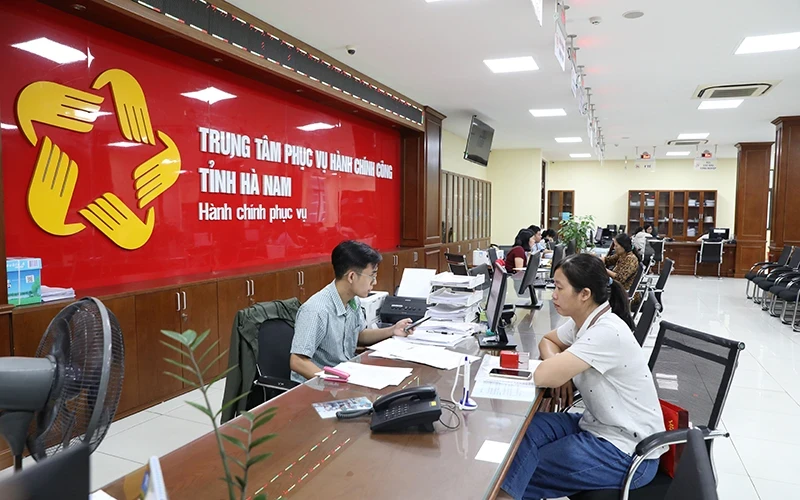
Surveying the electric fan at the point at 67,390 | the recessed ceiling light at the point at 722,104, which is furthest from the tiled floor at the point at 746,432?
the recessed ceiling light at the point at 722,104

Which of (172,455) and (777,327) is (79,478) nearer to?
(172,455)

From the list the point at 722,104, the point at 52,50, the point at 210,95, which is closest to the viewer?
the point at 52,50

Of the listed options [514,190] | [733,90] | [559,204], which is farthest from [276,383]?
[559,204]

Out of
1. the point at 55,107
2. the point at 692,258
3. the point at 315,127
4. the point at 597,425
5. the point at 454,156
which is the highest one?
the point at 454,156

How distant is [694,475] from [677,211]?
58.8 feet

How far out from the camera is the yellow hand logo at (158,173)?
4359 millimetres

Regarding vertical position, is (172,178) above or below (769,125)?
below

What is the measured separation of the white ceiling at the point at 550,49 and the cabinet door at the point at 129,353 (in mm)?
2704

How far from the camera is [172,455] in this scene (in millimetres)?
1594

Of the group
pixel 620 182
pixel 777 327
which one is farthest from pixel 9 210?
pixel 620 182

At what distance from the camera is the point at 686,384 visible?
2.36 metres

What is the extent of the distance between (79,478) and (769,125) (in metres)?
12.6

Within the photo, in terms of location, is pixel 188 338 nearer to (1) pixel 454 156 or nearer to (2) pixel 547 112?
(2) pixel 547 112

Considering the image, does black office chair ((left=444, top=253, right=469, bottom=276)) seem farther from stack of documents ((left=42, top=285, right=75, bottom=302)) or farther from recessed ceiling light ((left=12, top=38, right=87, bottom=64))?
recessed ceiling light ((left=12, top=38, right=87, bottom=64))
